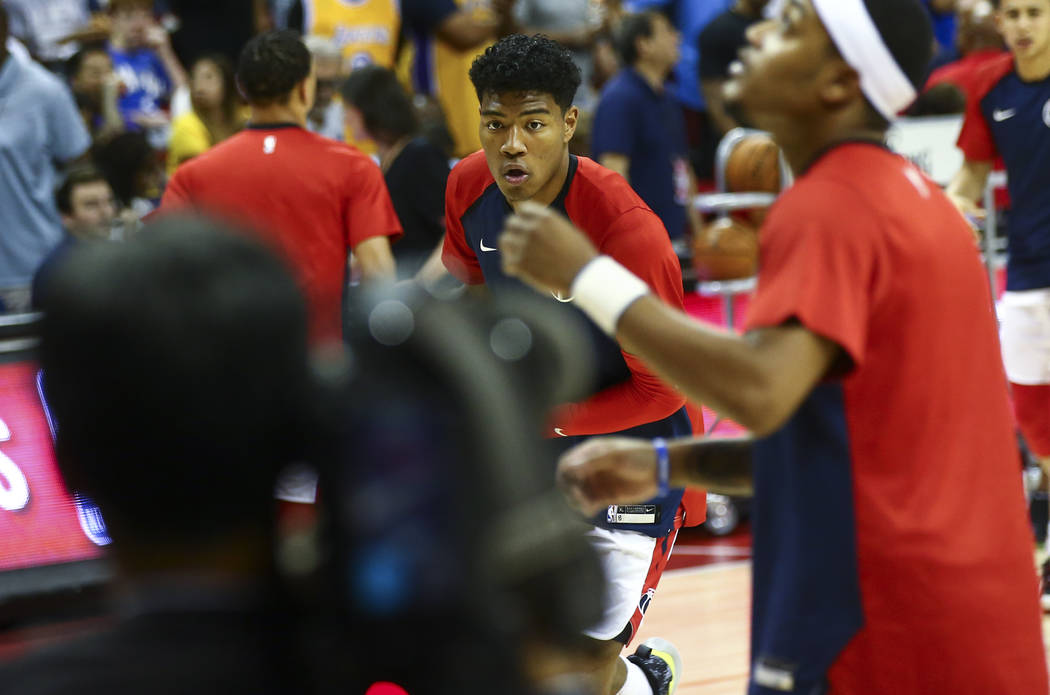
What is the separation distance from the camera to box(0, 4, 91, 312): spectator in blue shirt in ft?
23.0

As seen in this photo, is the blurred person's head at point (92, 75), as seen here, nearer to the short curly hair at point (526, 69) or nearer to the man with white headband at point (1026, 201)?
the man with white headband at point (1026, 201)

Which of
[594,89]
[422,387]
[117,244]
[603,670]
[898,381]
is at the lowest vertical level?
[603,670]

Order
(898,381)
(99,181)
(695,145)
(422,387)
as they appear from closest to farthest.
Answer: (422,387) < (898,381) < (99,181) < (695,145)

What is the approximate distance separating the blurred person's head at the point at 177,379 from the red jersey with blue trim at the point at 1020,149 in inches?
202

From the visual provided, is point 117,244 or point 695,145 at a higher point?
point 117,244

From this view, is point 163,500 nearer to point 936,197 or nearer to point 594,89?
point 936,197

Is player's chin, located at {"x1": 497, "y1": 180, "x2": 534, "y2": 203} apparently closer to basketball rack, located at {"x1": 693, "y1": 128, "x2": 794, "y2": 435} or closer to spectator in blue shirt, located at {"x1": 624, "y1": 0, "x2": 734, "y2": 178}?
basketball rack, located at {"x1": 693, "y1": 128, "x2": 794, "y2": 435}

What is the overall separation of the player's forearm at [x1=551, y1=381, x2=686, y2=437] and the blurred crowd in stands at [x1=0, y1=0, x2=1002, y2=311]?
3.02 meters

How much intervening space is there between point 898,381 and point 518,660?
3.42 feet

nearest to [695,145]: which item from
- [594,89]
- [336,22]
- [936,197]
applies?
[594,89]

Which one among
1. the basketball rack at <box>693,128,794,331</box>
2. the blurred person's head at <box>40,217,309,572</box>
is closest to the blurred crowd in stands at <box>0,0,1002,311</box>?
the basketball rack at <box>693,128,794,331</box>

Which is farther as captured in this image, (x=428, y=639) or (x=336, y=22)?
(x=336, y=22)

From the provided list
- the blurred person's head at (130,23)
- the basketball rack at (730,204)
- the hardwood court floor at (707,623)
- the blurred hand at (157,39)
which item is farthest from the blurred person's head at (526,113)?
the blurred person's head at (130,23)

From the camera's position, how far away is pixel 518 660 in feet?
3.79
